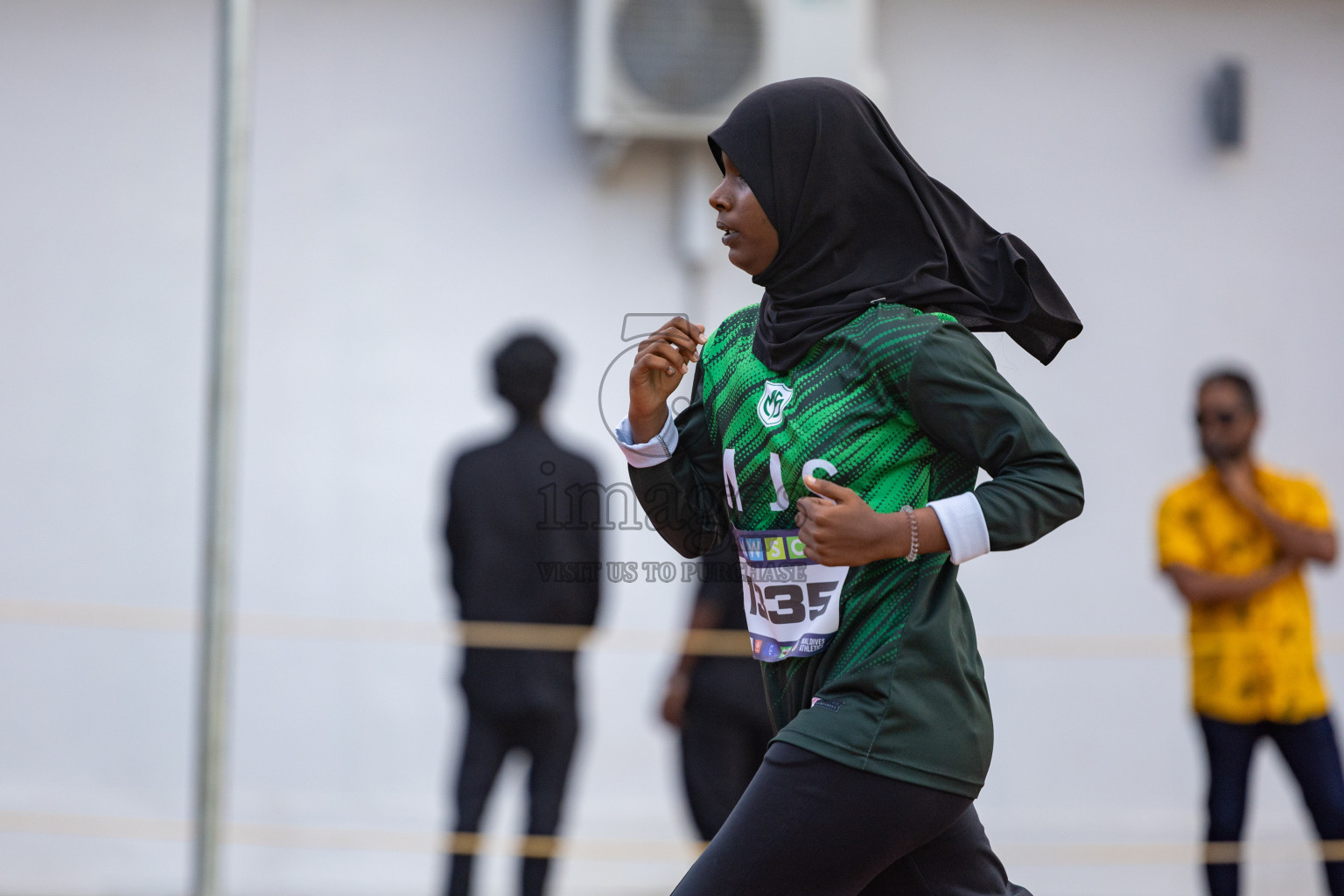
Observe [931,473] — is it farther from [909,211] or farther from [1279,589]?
[1279,589]

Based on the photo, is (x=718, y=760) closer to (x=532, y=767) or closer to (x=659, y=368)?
(x=532, y=767)

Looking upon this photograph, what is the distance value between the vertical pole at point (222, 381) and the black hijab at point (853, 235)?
1760 millimetres

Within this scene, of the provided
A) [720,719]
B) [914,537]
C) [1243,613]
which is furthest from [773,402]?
[1243,613]

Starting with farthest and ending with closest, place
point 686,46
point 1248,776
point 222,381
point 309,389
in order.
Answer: point 309,389 < point 686,46 < point 1248,776 < point 222,381

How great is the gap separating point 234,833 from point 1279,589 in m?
3.42

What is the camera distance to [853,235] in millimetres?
1956

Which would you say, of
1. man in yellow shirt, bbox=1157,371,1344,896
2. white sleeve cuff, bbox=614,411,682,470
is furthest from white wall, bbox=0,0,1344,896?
white sleeve cuff, bbox=614,411,682,470

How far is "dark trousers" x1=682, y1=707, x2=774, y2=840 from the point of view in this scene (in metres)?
4.09

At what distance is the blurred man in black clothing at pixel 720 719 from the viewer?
4078 millimetres

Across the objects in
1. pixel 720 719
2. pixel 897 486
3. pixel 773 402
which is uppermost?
pixel 773 402

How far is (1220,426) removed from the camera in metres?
4.20

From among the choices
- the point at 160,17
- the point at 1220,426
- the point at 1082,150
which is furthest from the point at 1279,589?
the point at 160,17

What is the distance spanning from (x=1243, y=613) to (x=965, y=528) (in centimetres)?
262

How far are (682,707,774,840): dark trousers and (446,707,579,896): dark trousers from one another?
1.08ft
